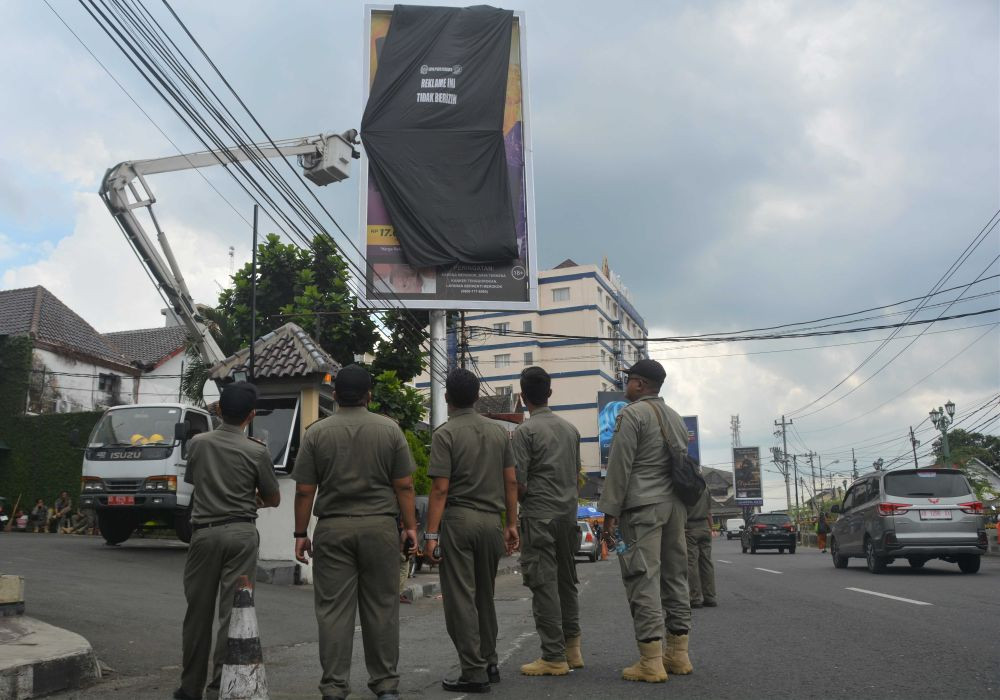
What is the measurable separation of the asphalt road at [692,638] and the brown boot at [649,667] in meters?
0.10

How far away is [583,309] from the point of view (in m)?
78.1

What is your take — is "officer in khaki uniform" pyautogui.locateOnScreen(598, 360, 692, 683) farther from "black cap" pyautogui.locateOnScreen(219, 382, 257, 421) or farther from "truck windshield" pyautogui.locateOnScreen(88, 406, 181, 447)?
"truck windshield" pyautogui.locateOnScreen(88, 406, 181, 447)

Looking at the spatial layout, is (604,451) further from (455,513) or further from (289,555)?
(455,513)

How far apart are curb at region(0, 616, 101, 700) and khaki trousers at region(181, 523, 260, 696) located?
2.69 ft

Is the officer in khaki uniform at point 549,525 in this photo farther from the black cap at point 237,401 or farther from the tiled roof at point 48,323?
the tiled roof at point 48,323

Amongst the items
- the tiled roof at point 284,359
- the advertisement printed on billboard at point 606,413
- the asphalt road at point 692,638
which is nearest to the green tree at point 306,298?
the tiled roof at point 284,359

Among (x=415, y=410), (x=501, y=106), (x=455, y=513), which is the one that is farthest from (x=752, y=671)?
(x=501, y=106)

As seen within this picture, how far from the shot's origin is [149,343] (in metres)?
42.2

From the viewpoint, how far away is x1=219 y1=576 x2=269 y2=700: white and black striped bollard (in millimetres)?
4180

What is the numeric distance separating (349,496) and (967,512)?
13.0m

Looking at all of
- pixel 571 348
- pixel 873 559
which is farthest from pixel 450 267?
pixel 571 348

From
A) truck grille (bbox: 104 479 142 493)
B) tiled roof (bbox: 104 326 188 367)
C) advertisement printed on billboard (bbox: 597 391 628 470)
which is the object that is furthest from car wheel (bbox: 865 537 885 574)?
advertisement printed on billboard (bbox: 597 391 628 470)

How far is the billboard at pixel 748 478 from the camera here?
96125 mm

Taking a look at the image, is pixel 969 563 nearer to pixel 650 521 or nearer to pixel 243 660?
pixel 650 521
